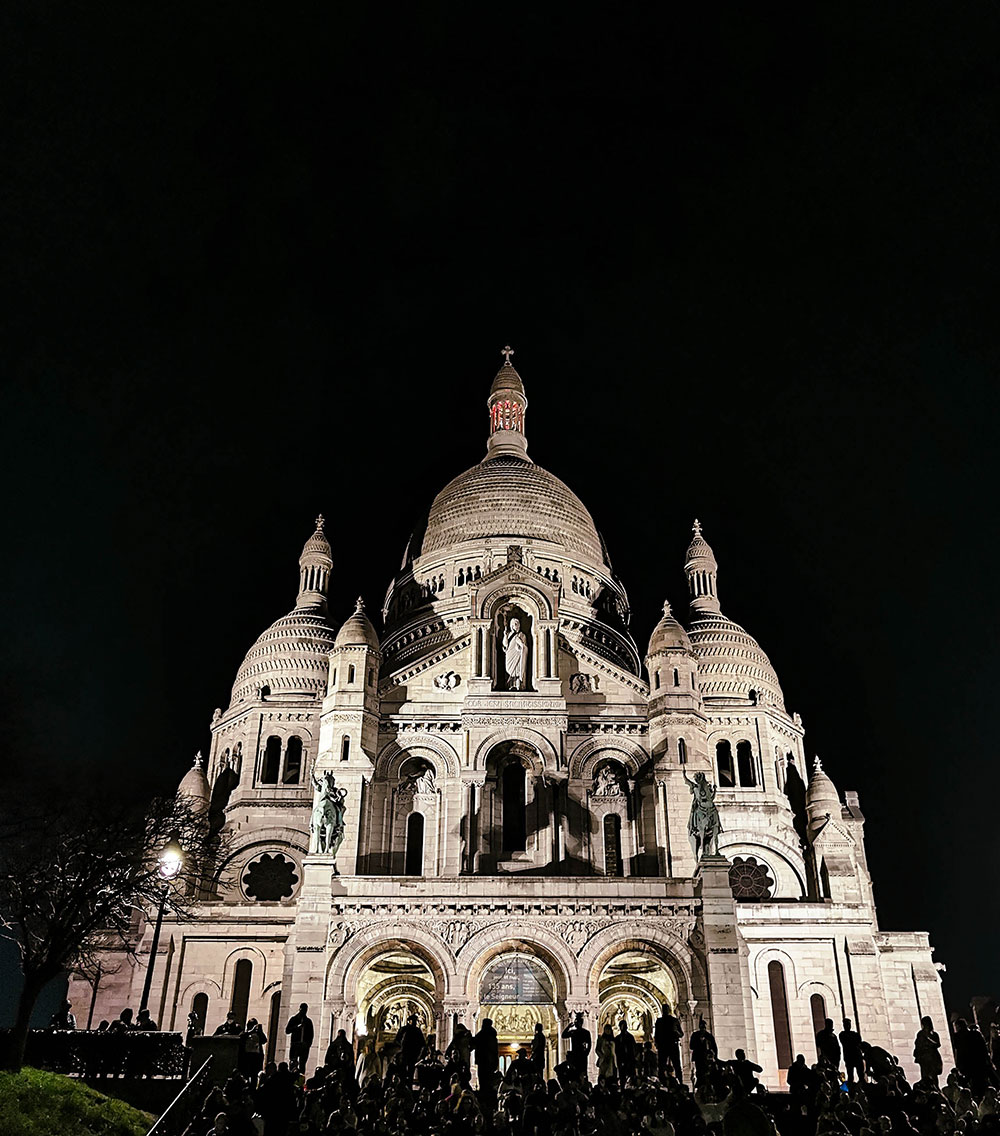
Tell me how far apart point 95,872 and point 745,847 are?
118 feet

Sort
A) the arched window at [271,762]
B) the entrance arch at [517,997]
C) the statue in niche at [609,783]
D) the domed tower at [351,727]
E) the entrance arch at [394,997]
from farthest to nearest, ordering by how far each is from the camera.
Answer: the arched window at [271,762] < the statue in niche at [609,783] < the domed tower at [351,727] < the entrance arch at [394,997] < the entrance arch at [517,997]

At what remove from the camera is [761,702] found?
6266 cm

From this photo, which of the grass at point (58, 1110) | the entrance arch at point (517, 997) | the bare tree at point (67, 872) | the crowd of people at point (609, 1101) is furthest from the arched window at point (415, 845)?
the grass at point (58, 1110)

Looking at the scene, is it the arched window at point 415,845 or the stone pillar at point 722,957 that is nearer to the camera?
the stone pillar at point 722,957

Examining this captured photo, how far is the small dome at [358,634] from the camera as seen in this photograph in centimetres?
5019

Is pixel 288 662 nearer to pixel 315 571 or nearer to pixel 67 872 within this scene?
pixel 315 571

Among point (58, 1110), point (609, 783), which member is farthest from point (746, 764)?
point (58, 1110)

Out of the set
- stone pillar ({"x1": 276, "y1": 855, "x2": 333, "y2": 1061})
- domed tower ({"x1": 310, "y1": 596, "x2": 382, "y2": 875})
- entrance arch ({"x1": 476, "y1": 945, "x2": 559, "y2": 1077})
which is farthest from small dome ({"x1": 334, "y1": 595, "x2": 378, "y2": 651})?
entrance arch ({"x1": 476, "y1": 945, "x2": 559, "y2": 1077})

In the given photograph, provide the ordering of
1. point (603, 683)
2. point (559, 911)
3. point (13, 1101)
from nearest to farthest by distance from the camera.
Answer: point (13, 1101), point (559, 911), point (603, 683)

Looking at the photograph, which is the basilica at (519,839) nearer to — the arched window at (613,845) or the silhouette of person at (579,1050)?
the arched window at (613,845)

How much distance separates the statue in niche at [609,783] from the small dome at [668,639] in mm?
5431

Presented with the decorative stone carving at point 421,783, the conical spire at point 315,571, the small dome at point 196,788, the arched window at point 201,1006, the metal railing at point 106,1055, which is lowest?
the metal railing at point 106,1055

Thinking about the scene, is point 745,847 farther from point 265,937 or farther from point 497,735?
point 265,937

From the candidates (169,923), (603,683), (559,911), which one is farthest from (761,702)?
(169,923)
